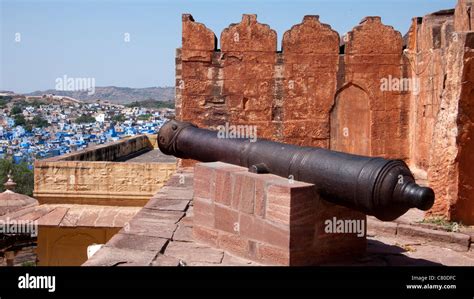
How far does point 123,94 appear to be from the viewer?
16412cm

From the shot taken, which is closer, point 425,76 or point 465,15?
point 465,15

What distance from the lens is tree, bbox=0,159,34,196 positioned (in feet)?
112

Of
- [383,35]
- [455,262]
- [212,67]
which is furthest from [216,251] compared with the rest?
[383,35]

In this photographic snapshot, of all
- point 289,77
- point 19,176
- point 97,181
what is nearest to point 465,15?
point 289,77

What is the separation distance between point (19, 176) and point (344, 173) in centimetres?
3508

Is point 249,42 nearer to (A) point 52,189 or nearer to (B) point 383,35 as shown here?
(B) point 383,35

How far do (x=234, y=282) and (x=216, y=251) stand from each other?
3.19 ft

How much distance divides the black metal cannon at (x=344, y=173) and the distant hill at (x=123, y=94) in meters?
145

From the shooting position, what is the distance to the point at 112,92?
157m

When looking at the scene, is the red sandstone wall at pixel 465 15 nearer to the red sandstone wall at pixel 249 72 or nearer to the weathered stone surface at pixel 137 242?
the red sandstone wall at pixel 249 72

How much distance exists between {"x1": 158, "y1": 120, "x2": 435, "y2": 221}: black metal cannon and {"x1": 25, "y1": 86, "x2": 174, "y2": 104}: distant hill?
145 metres

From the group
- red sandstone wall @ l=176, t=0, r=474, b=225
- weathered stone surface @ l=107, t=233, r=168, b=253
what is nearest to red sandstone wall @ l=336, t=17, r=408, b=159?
red sandstone wall @ l=176, t=0, r=474, b=225

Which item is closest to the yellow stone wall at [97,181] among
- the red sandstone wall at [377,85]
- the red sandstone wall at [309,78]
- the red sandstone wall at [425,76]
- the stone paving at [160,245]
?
the red sandstone wall at [309,78]

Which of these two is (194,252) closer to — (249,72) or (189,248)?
(189,248)
